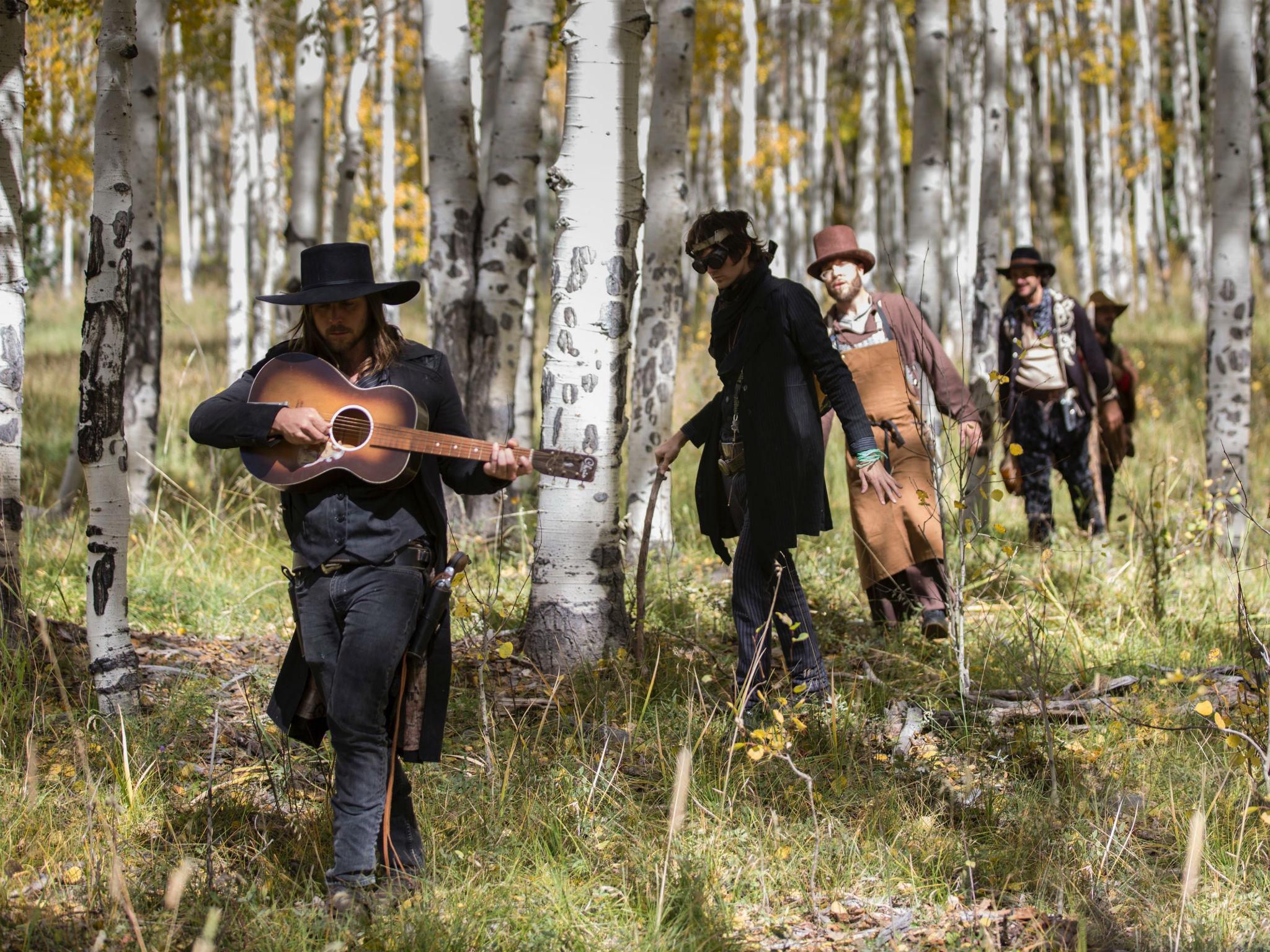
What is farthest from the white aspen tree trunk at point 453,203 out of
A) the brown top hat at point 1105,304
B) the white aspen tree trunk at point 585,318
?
the brown top hat at point 1105,304

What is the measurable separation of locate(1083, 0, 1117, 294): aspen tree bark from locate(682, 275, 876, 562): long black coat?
16.6m

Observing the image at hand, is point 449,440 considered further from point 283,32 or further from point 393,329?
point 283,32

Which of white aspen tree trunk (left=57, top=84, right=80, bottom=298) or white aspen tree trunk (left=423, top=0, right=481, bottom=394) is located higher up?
white aspen tree trunk (left=57, top=84, right=80, bottom=298)

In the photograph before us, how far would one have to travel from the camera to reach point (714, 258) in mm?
4301

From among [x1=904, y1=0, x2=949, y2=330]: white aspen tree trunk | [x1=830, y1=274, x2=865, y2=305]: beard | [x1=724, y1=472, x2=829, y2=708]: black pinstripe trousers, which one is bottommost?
[x1=724, y1=472, x2=829, y2=708]: black pinstripe trousers

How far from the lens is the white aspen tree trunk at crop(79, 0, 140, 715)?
412 centimetres

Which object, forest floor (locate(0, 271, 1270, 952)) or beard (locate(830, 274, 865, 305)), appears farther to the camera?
beard (locate(830, 274, 865, 305))

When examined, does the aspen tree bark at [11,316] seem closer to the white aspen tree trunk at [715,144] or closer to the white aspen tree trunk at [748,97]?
the white aspen tree trunk at [748,97]

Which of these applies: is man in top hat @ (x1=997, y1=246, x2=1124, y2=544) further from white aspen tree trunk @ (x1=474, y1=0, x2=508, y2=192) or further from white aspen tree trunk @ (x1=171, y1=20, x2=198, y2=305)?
white aspen tree trunk @ (x1=171, y1=20, x2=198, y2=305)

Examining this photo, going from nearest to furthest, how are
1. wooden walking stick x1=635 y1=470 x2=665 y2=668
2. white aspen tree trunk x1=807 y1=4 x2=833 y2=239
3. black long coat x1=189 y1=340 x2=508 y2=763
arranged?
black long coat x1=189 y1=340 x2=508 y2=763
wooden walking stick x1=635 y1=470 x2=665 y2=668
white aspen tree trunk x1=807 y1=4 x2=833 y2=239

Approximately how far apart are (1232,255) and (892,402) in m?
3.10

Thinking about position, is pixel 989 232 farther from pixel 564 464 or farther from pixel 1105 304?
pixel 564 464

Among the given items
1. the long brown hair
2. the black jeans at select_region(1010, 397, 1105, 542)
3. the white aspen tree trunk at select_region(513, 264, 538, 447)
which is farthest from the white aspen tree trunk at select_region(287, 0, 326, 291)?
the long brown hair

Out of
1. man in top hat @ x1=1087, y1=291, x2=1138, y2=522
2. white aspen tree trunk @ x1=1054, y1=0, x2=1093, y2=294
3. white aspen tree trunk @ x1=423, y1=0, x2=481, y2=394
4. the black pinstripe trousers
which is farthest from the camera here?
white aspen tree trunk @ x1=1054, y1=0, x2=1093, y2=294
